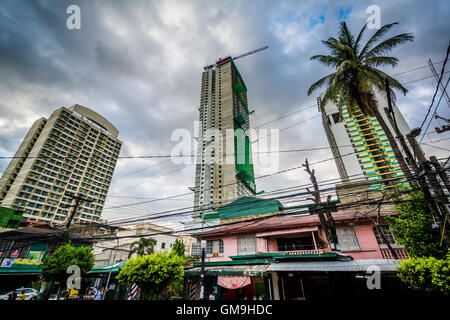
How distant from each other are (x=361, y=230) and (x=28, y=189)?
3339 inches

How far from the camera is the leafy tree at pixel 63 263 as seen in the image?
50.8 ft

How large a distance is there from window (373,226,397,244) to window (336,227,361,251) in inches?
56.1

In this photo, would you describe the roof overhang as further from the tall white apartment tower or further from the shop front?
the tall white apartment tower

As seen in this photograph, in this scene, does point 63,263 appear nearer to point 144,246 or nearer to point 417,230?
point 144,246

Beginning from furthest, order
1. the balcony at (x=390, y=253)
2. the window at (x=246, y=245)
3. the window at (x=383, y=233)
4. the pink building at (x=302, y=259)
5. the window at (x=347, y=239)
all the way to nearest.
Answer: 1. the window at (x=246, y=245)
2. the window at (x=347, y=239)
3. the window at (x=383, y=233)
4. the balcony at (x=390, y=253)
5. the pink building at (x=302, y=259)

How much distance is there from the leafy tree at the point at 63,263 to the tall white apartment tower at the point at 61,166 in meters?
45.2

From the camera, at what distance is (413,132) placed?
907 centimetres

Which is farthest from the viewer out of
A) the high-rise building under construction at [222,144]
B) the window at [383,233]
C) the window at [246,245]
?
the high-rise building under construction at [222,144]

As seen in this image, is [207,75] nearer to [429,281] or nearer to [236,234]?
[236,234]

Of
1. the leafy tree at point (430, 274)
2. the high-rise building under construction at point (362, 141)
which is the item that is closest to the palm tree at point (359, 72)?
the leafy tree at point (430, 274)

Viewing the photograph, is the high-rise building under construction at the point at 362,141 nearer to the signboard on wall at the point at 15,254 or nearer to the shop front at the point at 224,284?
the shop front at the point at 224,284

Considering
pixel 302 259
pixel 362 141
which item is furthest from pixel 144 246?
pixel 362 141

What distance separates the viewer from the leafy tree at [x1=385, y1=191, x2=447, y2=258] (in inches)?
357
